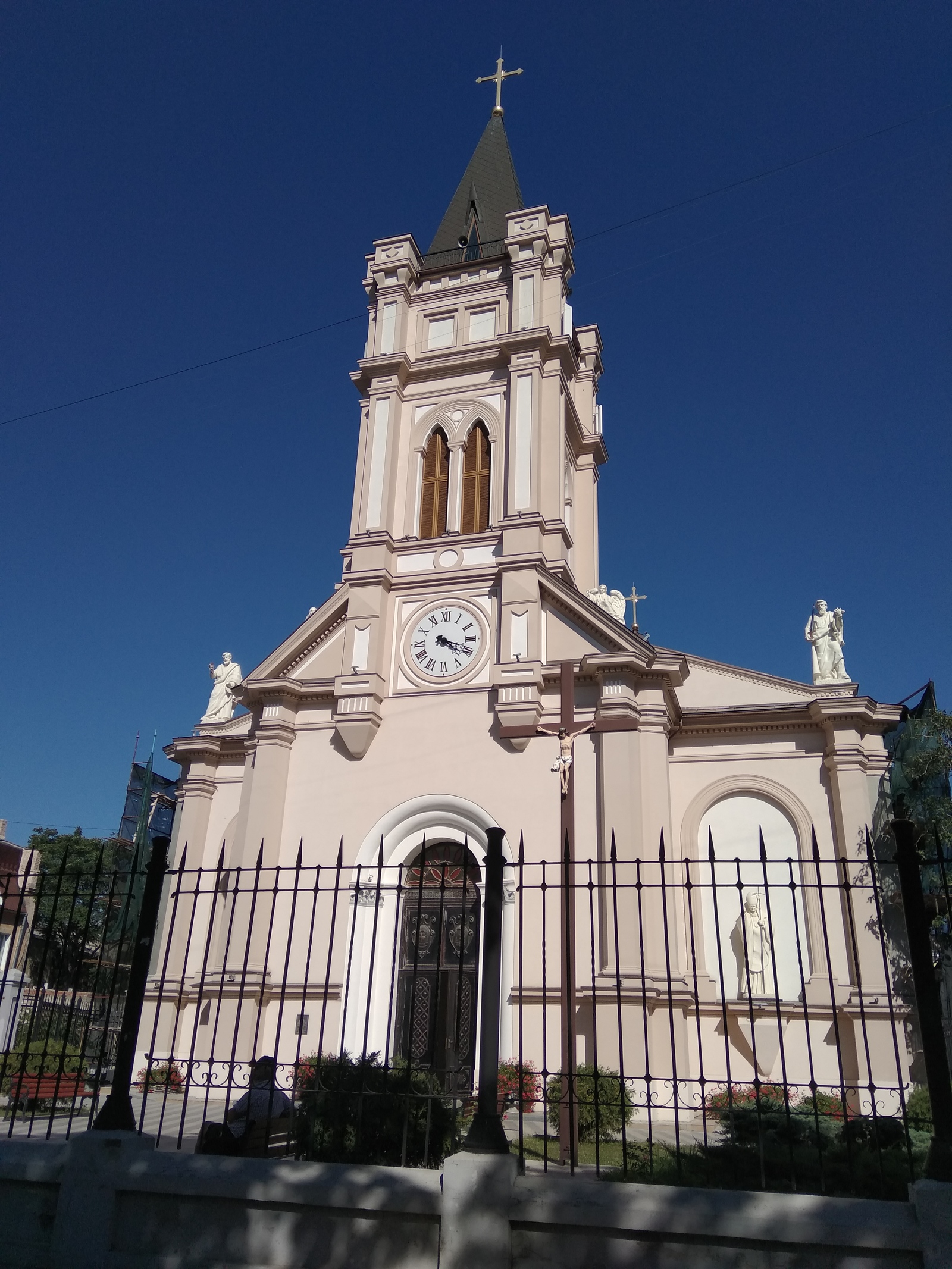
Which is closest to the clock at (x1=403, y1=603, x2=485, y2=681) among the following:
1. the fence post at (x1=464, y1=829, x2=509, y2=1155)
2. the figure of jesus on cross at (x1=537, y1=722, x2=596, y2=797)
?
the figure of jesus on cross at (x1=537, y1=722, x2=596, y2=797)

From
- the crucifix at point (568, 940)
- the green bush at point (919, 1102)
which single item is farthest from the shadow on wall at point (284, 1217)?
the green bush at point (919, 1102)

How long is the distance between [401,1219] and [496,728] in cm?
1338

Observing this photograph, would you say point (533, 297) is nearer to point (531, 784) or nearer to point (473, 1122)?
point (531, 784)

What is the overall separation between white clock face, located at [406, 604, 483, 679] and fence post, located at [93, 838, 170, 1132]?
1267 cm

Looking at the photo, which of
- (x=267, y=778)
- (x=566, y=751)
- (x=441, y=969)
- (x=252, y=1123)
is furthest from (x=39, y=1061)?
(x=566, y=751)

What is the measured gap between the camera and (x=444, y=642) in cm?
2120

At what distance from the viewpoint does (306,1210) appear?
22.0 feet

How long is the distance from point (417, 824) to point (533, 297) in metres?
13.2

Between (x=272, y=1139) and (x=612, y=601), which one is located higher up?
(x=612, y=601)

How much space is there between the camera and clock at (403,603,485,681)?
20.9 metres

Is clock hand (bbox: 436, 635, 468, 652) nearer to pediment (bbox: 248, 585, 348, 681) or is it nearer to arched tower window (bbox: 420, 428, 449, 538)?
pediment (bbox: 248, 585, 348, 681)

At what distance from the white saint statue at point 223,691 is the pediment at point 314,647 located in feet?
6.46

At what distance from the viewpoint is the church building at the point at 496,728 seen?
59.5 feet

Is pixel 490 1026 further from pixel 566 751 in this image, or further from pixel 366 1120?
pixel 566 751
